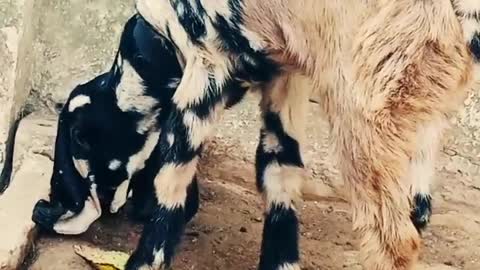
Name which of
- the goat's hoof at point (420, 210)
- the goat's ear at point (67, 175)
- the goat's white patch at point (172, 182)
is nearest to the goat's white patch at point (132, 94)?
the goat's ear at point (67, 175)

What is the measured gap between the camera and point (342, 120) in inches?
116

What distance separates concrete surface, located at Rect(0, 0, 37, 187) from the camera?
13.6 feet

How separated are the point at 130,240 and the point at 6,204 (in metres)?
0.41

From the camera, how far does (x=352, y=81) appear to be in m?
2.90

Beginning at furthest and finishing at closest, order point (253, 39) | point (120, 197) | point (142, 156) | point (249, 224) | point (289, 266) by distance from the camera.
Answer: point (249, 224), point (120, 197), point (142, 156), point (289, 266), point (253, 39)

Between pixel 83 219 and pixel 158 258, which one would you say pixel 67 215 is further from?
pixel 158 258

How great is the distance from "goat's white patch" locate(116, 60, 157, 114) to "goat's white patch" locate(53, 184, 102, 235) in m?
0.30

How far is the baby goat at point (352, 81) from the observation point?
287 centimetres

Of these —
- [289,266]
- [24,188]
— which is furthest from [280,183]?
[24,188]

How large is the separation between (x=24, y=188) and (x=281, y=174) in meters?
0.91

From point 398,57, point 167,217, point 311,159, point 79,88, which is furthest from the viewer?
point 311,159

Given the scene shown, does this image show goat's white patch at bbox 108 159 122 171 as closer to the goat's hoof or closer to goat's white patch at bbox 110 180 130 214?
goat's white patch at bbox 110 180 130 214

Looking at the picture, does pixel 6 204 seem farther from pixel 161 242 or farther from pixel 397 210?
pixel 397 210

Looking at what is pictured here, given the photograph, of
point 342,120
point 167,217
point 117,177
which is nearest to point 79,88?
point 117,177
